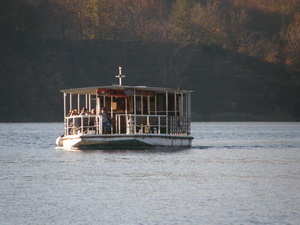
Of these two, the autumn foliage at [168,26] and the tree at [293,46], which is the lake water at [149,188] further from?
the tree at [293,46]

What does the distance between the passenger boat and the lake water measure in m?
0.85

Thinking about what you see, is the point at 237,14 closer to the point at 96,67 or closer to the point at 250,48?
the point at 250,48

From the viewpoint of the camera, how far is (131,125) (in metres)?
46.2

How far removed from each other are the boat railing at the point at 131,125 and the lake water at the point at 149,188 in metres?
1.42

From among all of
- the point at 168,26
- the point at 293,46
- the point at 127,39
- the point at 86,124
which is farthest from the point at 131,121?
the point at 127,39

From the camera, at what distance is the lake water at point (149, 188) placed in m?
23.9

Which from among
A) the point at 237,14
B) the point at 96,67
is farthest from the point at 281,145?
the point at 237,14

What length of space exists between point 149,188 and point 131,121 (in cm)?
1675

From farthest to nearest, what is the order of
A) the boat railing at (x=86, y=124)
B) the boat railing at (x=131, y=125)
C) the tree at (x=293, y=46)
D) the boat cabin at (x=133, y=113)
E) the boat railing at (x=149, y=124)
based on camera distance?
the tree at (x=293, y=46) < the boat cabin at (x=133, y=113) < the boat railing at (x=149, y=124) < the boat railing at (x=131, y=125) < the boat railing at (x=86, y=124)

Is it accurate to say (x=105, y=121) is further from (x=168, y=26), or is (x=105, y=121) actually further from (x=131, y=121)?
(x=168, y=26)

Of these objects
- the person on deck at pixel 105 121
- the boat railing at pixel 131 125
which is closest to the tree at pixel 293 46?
the boat railing at pixel 131 125

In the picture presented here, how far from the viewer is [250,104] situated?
146 metres

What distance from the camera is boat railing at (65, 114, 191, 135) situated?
46625 millimetres

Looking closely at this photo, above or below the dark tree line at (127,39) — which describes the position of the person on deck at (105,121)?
below
